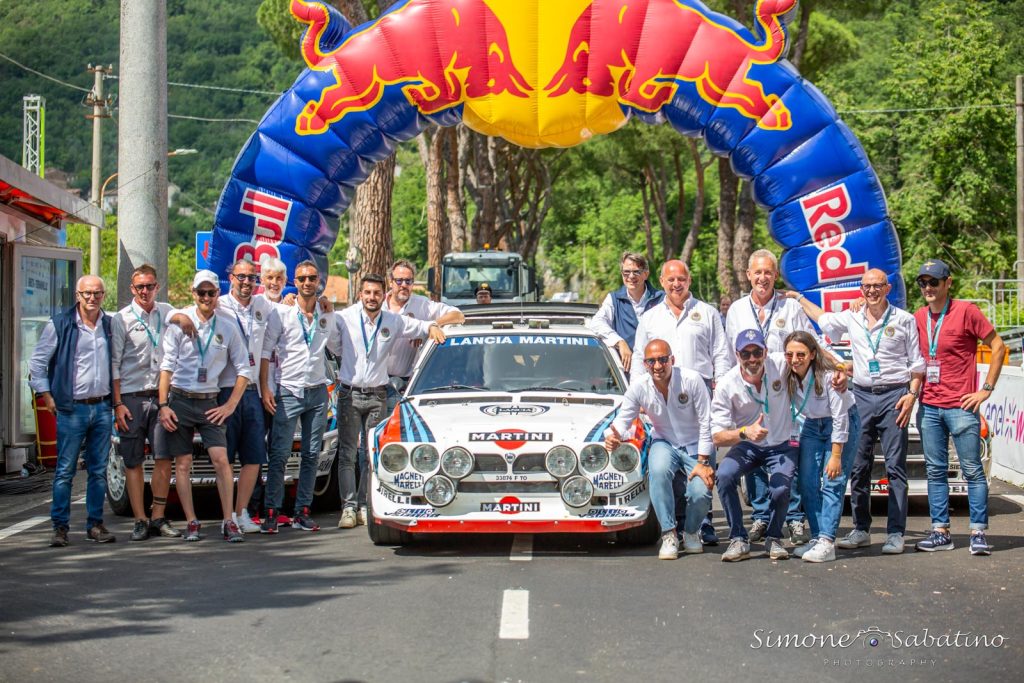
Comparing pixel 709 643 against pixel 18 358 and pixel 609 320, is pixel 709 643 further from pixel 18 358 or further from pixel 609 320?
pixel 18 358

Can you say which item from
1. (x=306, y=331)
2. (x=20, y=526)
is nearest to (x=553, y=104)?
(x=306, y=331)

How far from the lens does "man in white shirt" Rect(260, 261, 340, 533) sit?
10.6m

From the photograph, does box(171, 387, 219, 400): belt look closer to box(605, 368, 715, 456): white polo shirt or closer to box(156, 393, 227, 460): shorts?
box(156, 393, 227, 460): shorts

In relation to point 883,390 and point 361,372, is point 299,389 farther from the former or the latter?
point 883,390

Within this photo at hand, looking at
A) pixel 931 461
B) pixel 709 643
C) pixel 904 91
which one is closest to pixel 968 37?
pixel 904 91

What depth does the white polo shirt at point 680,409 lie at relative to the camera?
9195 mm

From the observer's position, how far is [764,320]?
1032cm

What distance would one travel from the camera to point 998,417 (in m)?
15.3

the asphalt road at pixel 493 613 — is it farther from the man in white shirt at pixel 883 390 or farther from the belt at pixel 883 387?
the belt at pixel 883 387

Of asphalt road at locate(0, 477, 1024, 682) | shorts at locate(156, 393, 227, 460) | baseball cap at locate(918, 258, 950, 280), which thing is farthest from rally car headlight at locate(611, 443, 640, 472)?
shorts at locate(156, 393, 227, 460)

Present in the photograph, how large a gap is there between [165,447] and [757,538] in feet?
14.1

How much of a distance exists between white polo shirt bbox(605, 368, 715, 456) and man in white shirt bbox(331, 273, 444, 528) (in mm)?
2238

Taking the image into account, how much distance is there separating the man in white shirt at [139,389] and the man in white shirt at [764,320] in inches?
166

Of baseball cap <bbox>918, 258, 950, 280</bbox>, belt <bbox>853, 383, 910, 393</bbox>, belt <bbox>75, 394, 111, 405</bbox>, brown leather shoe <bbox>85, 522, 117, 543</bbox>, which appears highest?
baseball cap <bbox>918, 258, 950, 280</bbox>
